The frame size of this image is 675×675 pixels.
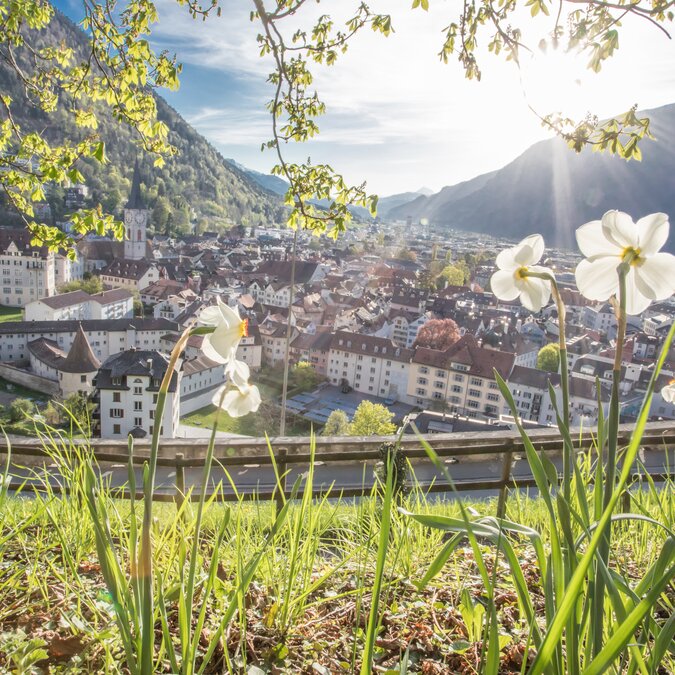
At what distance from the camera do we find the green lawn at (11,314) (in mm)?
29883

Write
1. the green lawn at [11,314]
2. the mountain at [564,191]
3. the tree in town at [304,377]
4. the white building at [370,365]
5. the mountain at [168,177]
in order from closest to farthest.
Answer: the white building at [370,365] < the tree in town at [304,377] < the green lawn at [11,314] < the mountain at [168,177] < the mountain at [564,191]

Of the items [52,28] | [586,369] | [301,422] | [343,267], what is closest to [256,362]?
[301,422]

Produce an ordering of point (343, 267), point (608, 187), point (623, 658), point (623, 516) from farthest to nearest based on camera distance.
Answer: point (608, 187)
point (343, 267)
point (623, 658)
point (623, 516)

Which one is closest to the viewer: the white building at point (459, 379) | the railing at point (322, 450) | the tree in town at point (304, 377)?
the railing at point (322, 450)

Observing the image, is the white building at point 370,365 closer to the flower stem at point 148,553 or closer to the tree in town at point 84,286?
the tree in town at point 84,286

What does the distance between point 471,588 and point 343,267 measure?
4877 cm

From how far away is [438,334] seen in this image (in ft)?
87.9

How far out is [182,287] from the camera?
35312 mm

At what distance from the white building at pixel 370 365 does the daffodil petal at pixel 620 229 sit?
21766mm

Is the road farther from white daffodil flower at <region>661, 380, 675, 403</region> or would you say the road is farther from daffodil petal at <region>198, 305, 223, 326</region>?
daffodil petal at <region>198, 305, 223, 326</region>

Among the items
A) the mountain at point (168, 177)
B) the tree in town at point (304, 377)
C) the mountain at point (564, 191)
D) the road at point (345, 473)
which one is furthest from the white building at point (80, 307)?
the mountain at point (564, 191)

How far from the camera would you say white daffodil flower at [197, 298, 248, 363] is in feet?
2.00

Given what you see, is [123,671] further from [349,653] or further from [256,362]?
[256,362]

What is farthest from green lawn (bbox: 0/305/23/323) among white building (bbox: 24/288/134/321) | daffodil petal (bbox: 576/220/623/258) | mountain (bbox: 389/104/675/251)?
mountain (bbox: 389/104/675/251)
